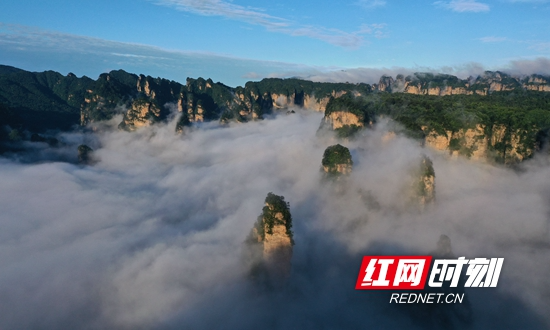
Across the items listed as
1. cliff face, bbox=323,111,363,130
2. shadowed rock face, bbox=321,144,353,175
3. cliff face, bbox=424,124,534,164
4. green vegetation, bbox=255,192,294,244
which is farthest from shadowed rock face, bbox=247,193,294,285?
cliff face, bbox=424,124,534,164

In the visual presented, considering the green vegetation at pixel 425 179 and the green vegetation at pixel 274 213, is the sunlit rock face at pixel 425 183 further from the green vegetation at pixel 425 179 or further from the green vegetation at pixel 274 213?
the green vegetation at pixel 274 213

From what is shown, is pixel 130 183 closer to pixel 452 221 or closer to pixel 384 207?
pixel 384 207

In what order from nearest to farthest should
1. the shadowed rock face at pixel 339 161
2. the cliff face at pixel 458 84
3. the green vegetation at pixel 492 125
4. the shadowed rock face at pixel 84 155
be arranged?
the shadowed rock face at pixel 339 161 → the green vegetation at pixel 492 125 → the shadowed rock face at pixel 84 155 → the cliff face at pixel 458 84

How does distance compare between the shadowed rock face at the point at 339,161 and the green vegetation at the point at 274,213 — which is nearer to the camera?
the green vegetation at the point at 274,213

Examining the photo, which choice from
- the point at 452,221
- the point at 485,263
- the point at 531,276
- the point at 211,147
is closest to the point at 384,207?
the point at 452,221

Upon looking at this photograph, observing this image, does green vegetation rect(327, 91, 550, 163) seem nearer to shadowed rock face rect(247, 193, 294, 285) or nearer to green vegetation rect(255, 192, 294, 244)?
green vegetation rect(255, 192, 294, 244)

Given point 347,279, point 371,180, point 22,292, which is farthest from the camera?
point 371,180

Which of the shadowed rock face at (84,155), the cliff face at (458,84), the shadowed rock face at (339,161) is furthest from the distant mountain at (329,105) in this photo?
the shadowed rock face at (339,161)

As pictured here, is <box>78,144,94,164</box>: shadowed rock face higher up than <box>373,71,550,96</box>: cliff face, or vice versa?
<box>373,71,550,96</box>: cliff face

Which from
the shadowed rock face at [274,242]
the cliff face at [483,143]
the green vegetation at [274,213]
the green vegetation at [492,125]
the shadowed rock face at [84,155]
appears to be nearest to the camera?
the green vegetation at [274,213]
